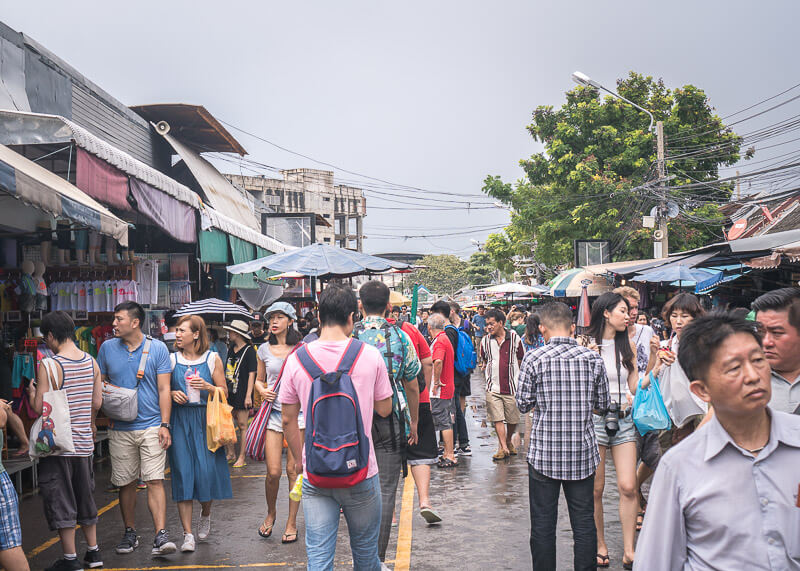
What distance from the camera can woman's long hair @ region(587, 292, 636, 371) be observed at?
546cm

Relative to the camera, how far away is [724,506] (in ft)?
6.97

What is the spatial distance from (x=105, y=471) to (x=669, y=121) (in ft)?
78.3

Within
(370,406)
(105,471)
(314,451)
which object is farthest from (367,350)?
(105,471)

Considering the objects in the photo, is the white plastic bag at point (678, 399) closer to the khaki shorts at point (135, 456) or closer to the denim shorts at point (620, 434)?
the denim shorts at point (620, 434)

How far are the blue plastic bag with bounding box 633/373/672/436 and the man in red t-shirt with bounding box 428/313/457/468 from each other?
11.9 feet

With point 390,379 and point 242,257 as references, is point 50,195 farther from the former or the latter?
point 242,257

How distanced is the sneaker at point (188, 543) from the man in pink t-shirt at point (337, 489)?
7.76 feet

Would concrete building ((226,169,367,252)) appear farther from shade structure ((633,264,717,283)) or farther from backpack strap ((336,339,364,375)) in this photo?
backpack strap ((336,339,364,375))

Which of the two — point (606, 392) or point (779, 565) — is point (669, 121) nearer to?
point (606, 392)

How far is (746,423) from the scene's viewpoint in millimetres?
2203

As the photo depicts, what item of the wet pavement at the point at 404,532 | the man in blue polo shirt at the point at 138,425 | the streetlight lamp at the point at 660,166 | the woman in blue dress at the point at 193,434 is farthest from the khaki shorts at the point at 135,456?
the streetlight lamp at the point at 660,166

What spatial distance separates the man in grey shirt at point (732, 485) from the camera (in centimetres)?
209

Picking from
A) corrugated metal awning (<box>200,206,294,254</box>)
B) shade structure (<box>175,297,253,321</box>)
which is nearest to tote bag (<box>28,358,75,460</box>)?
shade structure (<box>175,297,253,321</box>)

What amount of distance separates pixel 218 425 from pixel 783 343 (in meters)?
4.28
